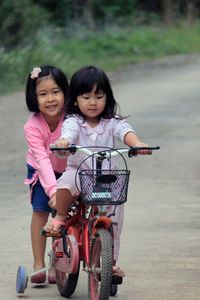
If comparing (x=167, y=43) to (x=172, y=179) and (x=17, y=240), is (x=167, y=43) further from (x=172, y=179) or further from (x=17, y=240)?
(x=17, y=240)

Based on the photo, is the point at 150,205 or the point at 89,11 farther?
the point at 89,11

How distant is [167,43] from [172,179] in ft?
53.5

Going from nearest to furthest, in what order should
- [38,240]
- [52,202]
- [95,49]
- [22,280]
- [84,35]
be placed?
[52,202]
[22,280]
[38,240]
[95,49]
[84,35]

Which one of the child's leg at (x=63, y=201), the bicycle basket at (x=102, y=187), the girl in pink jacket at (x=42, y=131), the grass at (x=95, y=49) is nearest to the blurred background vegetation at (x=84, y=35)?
the grass at (x=95, y=49)

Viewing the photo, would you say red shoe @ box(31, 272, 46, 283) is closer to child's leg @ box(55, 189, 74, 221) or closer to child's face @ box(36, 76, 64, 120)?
child's leg @ box(55, 189, 74, 221)

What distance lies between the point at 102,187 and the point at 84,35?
70.4 ft

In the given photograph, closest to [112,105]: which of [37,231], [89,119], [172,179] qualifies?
[89,119]

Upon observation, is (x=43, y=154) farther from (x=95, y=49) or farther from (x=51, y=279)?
(x=95, y=49)

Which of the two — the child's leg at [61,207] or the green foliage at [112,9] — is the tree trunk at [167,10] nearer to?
the green foliage at [112,9]

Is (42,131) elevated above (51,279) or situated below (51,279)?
above

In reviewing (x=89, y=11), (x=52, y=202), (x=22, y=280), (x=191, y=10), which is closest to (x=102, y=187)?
(x=52, y=202)

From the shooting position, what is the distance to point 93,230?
4.84 m

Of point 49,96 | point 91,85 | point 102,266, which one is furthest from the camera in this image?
point 49,96

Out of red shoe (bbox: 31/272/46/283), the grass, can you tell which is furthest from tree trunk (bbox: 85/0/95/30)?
red shoe (bbox: 31/272/46/283)
